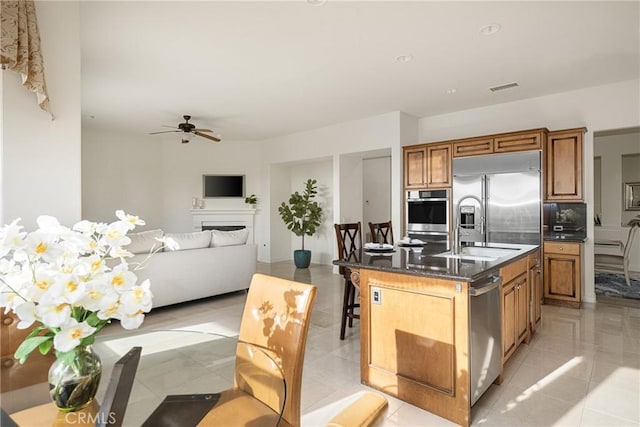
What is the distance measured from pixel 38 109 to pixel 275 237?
5.86 meters

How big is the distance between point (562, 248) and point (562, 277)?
35cm

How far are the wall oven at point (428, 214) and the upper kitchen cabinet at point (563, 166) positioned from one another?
1270mm

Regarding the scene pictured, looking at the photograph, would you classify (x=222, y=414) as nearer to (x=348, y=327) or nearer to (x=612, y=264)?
(x=348, y=327)

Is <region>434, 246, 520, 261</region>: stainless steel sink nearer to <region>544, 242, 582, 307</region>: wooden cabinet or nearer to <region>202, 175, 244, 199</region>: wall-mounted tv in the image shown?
<region>544, 242, 582, 307</region>: wooden cabinet

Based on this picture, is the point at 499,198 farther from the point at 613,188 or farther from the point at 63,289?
the point at 63,289

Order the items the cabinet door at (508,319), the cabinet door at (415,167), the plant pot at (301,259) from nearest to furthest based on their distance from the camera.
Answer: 1. the cabinet door at (508,319)
2. the cabinet door at (415,167)
3. the plant pot at (301,259)

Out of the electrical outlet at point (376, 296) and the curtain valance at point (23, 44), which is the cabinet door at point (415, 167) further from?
the curtain valance at point (23, 44)

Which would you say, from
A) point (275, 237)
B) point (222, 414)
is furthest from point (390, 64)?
point (275, 237)

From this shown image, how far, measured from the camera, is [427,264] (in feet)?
7.19

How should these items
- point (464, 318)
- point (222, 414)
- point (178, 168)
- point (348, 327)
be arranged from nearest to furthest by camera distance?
point (222, 414) < point (464, 318) < point (348, 327) < point (178, 168)

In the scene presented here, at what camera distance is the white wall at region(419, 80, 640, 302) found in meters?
4.18

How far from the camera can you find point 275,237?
7.86 m

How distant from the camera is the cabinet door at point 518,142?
4.31 meters

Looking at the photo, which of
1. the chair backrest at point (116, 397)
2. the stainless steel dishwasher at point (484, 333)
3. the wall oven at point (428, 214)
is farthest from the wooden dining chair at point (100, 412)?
the wall oven at point (428, 214)
